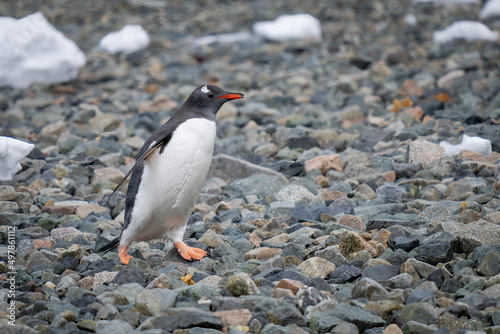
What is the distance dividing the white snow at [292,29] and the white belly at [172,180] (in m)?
7.64

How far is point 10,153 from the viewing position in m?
4.78

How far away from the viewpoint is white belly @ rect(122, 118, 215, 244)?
3807 mm

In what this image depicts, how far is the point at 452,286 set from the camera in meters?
3.10

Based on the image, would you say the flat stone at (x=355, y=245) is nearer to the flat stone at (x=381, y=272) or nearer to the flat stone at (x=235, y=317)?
the flat stone at (x=381, y=272)

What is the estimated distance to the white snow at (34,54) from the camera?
822 cm

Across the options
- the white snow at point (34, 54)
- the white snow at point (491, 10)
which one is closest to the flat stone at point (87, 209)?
the white snow at point (34, 54)

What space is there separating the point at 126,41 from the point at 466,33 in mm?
5466

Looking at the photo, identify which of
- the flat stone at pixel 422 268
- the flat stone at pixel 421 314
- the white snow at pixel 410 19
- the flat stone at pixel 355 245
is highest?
the flat stone at pixel 421 314

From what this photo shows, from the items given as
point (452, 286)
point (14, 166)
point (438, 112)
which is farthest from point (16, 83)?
point (452, 286)

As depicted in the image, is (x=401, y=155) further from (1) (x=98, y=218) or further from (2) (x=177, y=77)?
(2) (x=177, y=77)

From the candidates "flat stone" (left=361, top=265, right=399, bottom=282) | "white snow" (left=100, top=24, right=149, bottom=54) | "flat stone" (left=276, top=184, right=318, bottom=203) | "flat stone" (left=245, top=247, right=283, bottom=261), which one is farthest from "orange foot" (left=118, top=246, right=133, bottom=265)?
"white snow" (left=100, top=24, right=149, bottom=54)

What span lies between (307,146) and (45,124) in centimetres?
312

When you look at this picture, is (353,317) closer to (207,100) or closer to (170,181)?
(170,181)

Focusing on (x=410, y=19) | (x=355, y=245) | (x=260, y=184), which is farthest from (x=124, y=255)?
(x=410, y=19)
